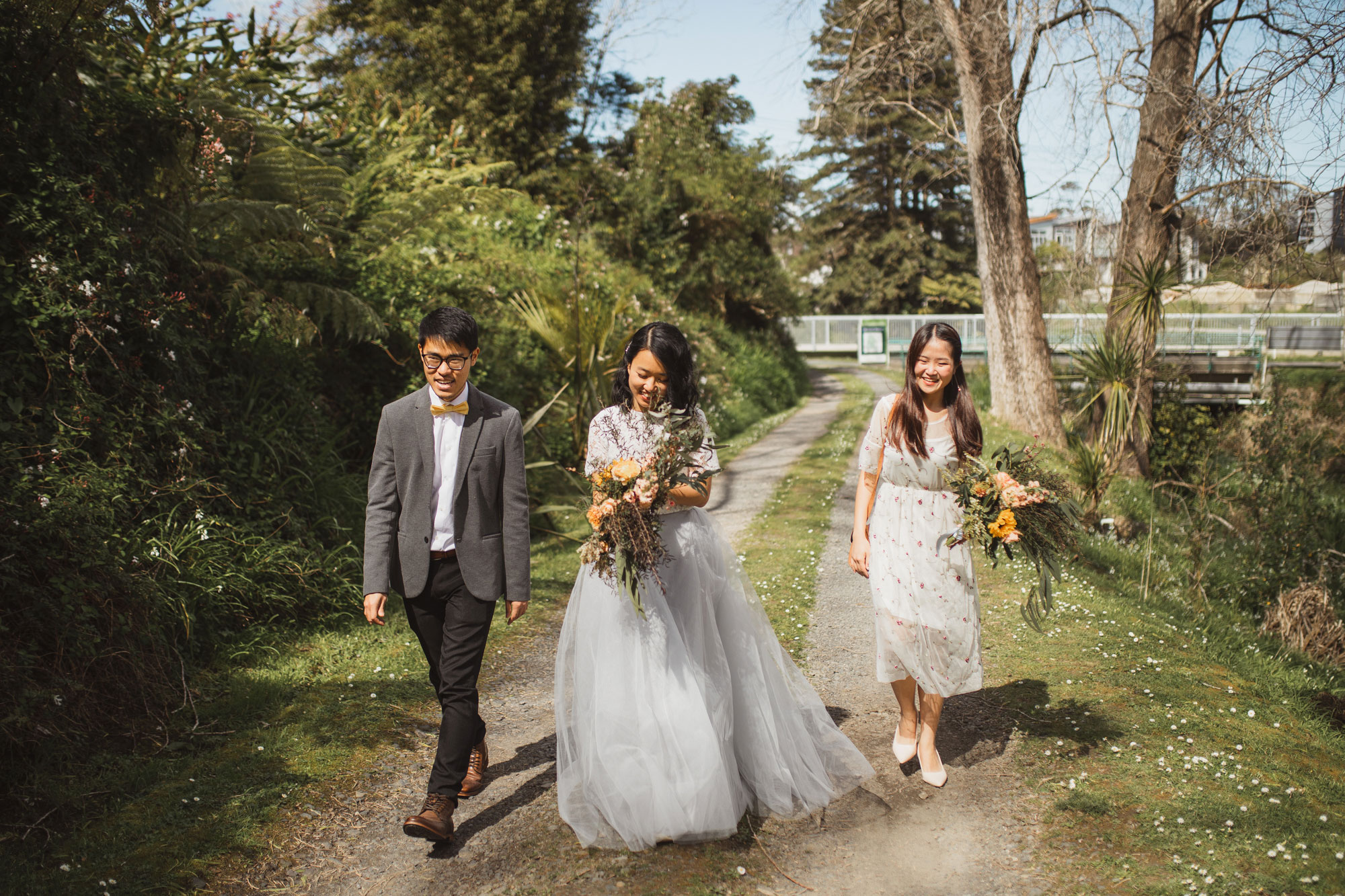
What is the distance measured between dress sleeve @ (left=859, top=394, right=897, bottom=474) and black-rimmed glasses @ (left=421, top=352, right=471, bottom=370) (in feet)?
6.00

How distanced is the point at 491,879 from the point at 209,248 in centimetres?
547

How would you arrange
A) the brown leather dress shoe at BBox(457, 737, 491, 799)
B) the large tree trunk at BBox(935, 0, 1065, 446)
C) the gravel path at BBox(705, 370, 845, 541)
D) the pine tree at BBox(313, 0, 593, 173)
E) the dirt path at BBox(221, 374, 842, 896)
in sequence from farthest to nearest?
1. the pine tree at BBox(313, 0, 593, 173)
2. the large tree trunk at BBox(935, 0, 1065, 446)
3. the gravel path at BBox(705, 370, 845, 541)
4. the brown leather dress shoe at BBox(457, 737, 491, 799)
5. the dirt path at BBox(221, 374, 842, 896)

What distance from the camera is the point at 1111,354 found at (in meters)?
10.2

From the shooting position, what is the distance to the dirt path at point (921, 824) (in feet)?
10.7

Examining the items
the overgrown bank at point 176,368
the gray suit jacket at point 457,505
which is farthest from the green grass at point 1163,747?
the overgrown bank at point 176,368

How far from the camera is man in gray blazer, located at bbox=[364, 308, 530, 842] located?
11.3ft

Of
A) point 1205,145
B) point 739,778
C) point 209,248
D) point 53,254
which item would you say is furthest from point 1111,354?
point 53,254

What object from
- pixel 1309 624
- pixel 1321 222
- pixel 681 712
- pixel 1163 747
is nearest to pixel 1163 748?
pixel 1163 747

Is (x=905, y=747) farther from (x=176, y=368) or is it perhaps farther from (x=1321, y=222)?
(x=1321, y=222)

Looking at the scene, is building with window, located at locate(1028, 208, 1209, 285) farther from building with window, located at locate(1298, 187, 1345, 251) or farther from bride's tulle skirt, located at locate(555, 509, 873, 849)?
bride's tulle skirt, located at locate(555, 509, 873, 849)

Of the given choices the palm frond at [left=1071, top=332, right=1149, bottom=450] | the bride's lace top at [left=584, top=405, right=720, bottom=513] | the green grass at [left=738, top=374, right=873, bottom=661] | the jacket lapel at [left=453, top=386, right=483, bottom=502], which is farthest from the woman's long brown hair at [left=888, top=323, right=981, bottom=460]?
the palm frond at [left=1071, top=332, right=1149, bottom=450]

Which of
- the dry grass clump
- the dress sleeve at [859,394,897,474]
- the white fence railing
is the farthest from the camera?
the white fence railing

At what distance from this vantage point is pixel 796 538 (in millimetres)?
8891

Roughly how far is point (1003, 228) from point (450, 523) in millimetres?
12187
